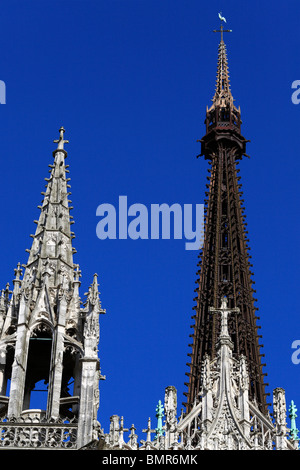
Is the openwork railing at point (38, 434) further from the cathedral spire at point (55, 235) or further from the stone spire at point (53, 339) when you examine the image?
the cathedral spire at point (55, 235)

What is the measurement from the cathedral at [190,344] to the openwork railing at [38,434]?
1.1 inches

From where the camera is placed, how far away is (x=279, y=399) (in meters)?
64.5

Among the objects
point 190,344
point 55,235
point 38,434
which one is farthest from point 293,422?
point 38,434

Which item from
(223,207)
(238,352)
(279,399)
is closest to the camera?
(279,399)

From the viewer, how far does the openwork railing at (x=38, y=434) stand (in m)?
40.4

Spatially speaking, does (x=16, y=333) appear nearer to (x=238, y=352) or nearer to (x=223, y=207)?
(x=238, y=352)

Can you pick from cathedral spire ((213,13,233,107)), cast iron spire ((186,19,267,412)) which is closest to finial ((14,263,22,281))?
cast iron spire ((186,19,267,412))

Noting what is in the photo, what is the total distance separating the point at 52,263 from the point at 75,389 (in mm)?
5251

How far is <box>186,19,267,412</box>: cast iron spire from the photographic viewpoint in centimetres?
7975

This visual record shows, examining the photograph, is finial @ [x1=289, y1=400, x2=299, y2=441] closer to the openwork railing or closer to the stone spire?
the stone spire

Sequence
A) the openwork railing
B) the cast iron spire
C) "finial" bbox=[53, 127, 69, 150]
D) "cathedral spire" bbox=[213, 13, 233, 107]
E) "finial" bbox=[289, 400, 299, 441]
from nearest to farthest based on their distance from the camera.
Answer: the openwork railing, "finial" bbox=[53, 127, 69, 150], "finial" bbox=[289, 400, 299, 441], the cast iron spire, "cathedral spire" bbox=[213, 13, 233, 107]

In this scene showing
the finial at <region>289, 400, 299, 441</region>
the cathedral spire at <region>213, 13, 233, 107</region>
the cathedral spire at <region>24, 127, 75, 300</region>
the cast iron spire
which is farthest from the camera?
the cathedral spire at <region>213, 13, 233, 107</region>

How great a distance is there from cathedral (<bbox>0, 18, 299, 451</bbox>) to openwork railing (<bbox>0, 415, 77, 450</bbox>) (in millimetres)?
29
